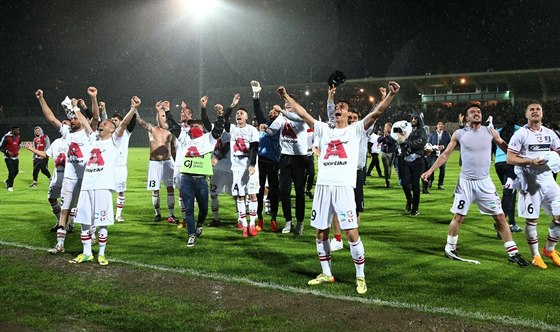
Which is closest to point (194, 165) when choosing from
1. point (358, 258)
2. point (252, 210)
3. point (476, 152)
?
point (252, 210)

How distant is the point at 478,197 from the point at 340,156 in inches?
94.7

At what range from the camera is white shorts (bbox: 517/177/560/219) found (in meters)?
7.42

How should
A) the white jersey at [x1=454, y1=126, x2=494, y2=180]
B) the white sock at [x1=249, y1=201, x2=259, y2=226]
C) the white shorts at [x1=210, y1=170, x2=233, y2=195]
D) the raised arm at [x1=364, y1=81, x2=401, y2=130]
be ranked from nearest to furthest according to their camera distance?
Result: the raised arm at [x1=364, y1=81, x2=401, y2=130] < the white jersey at [x1=454, y1=126, x2=494, y2=180] < the white sock at [x1=249, y1=201, x2=259, y2=226] < the white shorts at [x1=210, y1=170, x2=233, y2=195]

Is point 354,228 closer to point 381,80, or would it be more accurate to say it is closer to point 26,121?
point 381,80

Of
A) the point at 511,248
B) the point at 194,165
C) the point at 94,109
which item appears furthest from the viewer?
the point at 194,165

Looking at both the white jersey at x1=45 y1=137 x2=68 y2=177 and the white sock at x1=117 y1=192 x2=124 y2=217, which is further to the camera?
the white sock at x1=117 y1=192 x2=124 y2=217

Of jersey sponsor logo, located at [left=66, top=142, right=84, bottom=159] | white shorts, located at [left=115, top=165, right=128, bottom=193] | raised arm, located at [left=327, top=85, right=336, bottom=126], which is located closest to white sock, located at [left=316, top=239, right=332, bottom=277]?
raised arm, located at [left=327, top=85, right=336, bottom=126]

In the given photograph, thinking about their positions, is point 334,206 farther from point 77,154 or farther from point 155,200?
point 155,200

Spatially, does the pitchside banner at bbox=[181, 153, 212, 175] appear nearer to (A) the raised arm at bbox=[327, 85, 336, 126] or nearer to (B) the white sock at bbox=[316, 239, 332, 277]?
(A) the raised arm at bbox=[327, 85, 336, 126]

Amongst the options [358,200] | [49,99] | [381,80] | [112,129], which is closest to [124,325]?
[112,129]

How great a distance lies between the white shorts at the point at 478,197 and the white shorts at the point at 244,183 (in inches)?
156

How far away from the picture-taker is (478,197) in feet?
24.2

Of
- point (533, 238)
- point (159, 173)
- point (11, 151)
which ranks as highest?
point (11, 151)

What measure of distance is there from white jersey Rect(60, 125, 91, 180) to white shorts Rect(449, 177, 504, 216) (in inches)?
228
